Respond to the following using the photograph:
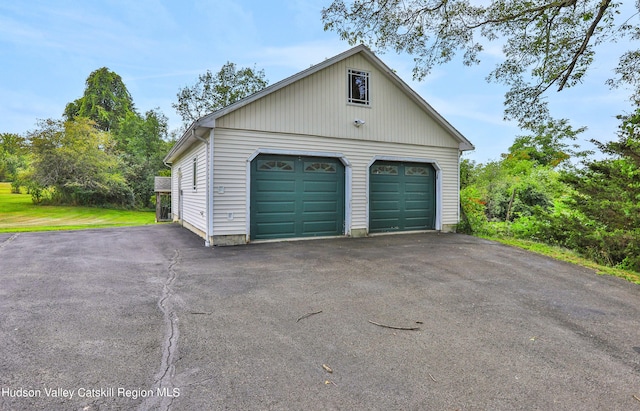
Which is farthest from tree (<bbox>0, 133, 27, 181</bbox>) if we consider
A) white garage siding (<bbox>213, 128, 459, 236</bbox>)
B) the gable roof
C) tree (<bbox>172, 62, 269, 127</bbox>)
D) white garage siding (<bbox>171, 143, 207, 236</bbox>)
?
white garage siding (<bbox>213, 128, 459, 236</bbox>)

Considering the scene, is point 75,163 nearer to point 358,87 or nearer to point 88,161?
point 88,161

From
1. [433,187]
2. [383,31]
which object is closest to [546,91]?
[433,187]

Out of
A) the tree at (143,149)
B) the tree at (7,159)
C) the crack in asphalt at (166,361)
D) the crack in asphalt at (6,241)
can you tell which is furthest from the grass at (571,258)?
the tree at (7,159)

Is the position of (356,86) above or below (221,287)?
above

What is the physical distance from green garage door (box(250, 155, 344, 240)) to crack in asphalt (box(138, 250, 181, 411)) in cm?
397

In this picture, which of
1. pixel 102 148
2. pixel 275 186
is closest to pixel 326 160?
pixel 275 186

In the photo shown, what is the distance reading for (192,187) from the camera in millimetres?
10117

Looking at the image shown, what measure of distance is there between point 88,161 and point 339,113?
19971 mm

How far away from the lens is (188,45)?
18844 mm

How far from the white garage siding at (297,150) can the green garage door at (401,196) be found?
33 centimetres

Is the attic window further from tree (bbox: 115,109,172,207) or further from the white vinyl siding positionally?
tree (bbox: 115,109,172,207)

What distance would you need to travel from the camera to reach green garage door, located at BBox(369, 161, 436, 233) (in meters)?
9.45

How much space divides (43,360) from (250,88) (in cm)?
2502

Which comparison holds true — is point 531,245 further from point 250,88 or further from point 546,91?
point 250,88
